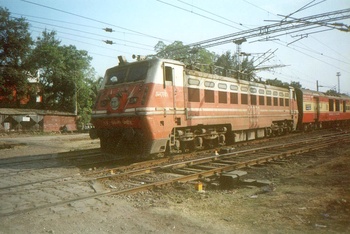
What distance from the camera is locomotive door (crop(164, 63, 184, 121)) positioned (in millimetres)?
11039

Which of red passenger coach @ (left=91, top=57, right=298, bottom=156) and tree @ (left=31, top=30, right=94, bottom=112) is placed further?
tree @ (left=31, top=30, right=94, bottom=112)

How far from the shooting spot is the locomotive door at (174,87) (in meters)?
11.0

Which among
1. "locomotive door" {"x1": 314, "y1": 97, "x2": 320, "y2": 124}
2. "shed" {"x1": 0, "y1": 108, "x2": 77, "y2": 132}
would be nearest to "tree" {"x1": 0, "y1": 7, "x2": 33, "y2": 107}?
"shed" {"x1": 0, "y1": 108, "x2": 77, "y2": 132}

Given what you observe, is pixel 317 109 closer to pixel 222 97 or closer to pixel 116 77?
pixel 222 97

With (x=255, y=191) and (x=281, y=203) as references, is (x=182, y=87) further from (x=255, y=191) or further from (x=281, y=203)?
(x=281, y=203)

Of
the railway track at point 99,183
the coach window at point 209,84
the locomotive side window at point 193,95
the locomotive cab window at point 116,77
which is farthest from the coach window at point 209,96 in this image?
the locomotive cab window at point 116,77

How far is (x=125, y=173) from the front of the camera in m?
8.70

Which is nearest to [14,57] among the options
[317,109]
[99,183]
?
[99,183]

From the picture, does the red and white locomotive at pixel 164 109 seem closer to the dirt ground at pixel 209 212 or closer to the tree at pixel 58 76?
the dirt ground at pixel 209 212

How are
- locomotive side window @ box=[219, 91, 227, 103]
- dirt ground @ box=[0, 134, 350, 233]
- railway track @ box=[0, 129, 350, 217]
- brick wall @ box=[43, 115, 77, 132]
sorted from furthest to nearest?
brick wall @ box=[43, 115, 77, 132] < locomotive side window @ box=[219, 91, 227, 103] < railway track @ box=[0, 129, 350, 217] < dirt ground @ box=[0, 134, 350, 233]

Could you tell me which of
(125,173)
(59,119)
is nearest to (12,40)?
(59,119)

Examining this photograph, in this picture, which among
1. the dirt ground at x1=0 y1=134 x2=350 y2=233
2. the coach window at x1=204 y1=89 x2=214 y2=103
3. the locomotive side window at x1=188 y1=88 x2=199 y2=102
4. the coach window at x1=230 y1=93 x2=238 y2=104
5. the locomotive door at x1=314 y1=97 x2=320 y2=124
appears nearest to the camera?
the dirt ground at x1=0 y1=134 x2=350 y2=233

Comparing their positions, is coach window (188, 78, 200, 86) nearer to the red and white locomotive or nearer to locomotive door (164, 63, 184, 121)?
the red and white locomotive

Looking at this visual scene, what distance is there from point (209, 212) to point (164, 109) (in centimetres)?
578
